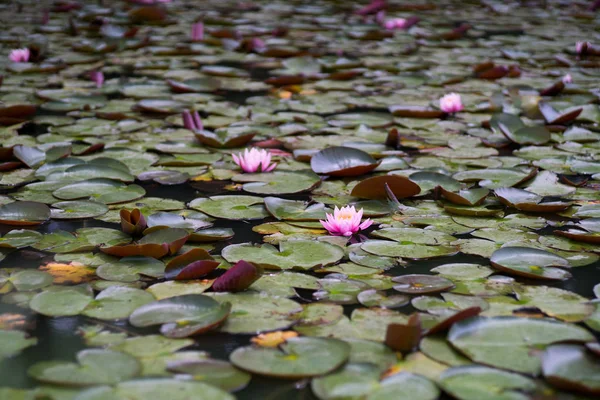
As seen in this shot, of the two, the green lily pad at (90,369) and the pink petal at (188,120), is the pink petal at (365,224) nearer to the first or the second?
the green lily pad at (90,369)

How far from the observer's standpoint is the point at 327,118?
2.70 metres

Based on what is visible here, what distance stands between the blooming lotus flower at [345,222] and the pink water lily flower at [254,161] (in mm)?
506

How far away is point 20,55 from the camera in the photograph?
11.4ft

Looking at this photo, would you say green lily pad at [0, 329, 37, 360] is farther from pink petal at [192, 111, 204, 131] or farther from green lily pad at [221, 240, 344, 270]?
pink petal at [192, 111, 204, 131]

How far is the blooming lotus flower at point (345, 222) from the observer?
166 centimetres

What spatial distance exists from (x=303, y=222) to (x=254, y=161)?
1.38ft

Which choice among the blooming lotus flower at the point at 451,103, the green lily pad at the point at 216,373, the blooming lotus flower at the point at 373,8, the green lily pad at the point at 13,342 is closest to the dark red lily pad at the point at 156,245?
the green lily pad at the point at 13,342

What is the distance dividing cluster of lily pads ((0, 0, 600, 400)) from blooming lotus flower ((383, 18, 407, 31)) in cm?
91

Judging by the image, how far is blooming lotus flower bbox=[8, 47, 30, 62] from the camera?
348cm

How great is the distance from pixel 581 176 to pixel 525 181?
0.75 ft

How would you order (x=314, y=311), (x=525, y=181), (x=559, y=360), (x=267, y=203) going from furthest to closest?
(x=525, y=181) → (x=267, y=203) → (x=314, y=311) → (x=559, y=360)

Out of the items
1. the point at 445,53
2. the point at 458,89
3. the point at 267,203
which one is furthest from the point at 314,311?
the point at 445,53

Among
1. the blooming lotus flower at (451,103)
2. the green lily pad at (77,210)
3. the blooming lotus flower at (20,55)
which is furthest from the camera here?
the blooming lotus flower at (20,55)

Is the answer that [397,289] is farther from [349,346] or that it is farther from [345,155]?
[345,155]
